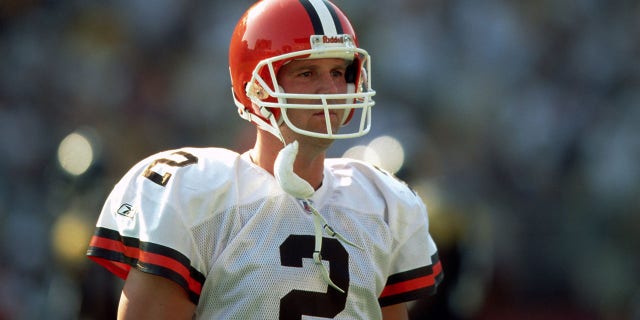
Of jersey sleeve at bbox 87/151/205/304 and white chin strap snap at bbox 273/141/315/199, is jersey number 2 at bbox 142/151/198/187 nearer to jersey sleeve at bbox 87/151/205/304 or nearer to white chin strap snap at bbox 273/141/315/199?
jersey sleeve at bbox 87/151/205/304

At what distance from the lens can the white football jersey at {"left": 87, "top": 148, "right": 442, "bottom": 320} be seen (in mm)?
1807

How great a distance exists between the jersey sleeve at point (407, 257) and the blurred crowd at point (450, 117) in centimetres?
204

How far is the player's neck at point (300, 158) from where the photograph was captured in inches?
78.9

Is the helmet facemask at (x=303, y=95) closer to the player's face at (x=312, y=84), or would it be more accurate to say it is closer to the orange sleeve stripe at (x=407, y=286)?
the player's face at (x=312, y=84)

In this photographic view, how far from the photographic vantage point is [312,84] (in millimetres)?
1940

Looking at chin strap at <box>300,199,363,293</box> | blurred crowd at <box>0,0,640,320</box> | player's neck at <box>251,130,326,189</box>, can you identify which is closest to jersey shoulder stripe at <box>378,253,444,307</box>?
chin strap at <box>300,199,363,293</box>

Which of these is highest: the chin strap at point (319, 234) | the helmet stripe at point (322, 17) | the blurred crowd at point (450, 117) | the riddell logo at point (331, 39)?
the helmet stripe at point (322, 17)

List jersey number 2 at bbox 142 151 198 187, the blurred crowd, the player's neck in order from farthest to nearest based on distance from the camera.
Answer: the blurred crowd, the player's neck, jersey number 2 at bbox 142 151 198 187

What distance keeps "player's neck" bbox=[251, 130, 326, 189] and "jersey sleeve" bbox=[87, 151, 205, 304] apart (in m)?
0.19

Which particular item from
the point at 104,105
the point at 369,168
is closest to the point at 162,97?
the point at 104,105

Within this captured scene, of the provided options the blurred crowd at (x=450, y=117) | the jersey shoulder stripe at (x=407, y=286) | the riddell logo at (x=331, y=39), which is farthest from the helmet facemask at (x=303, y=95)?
the blurred crowd at (x=450, y=117)

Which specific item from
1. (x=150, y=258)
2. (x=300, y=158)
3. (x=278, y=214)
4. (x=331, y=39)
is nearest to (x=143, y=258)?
(x=150, y=258)

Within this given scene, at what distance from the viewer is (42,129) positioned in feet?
15.7

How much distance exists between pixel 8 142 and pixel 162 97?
0.83m
